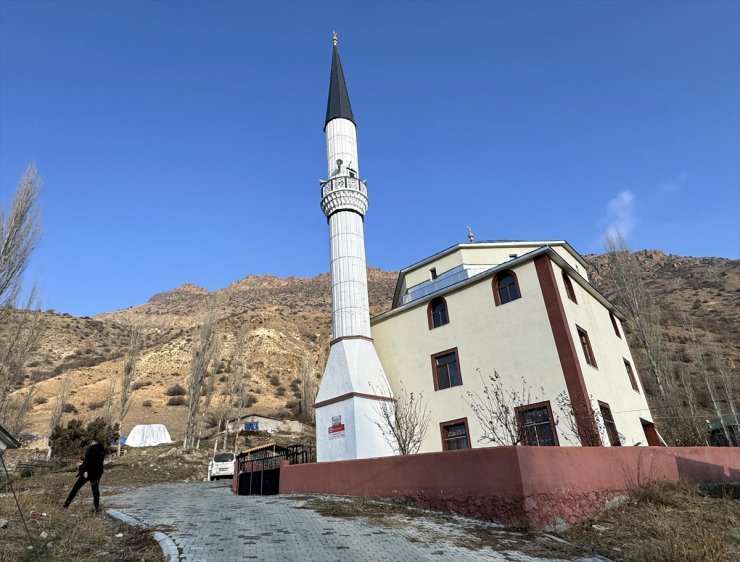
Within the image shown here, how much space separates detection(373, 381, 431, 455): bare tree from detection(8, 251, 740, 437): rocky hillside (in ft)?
84.2

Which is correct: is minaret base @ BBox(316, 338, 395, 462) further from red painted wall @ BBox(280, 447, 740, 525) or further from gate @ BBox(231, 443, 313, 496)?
red painted wall @ BBox(280, 447, 740, 525)

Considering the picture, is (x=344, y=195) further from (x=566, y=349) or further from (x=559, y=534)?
(x=559, y=534)

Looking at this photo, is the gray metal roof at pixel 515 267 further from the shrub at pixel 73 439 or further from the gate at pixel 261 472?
the shrub at pixel 73 439

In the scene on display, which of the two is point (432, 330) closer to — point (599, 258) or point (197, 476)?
point (197, 476)

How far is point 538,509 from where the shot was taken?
9945mm

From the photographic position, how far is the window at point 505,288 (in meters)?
17.5

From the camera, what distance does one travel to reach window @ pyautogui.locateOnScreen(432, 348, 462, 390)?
59.5ft

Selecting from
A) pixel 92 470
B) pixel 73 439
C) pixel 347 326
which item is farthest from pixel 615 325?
pixel 73 439

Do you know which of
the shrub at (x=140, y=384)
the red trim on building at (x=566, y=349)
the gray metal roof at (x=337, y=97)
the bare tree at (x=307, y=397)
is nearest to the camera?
the red trim on building at (x=566, y=349)

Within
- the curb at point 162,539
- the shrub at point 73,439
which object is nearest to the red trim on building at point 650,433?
the curb at point 162,539

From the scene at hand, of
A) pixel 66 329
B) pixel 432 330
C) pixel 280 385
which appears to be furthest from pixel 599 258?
pixel 66 329

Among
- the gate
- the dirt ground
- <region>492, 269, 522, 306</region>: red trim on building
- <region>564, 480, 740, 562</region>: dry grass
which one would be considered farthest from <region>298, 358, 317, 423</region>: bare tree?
<region>564, 480, 740, 562</region>: dry grass

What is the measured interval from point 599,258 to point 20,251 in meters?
99.1

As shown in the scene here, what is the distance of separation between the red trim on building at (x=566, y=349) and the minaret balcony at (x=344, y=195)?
346 inches
